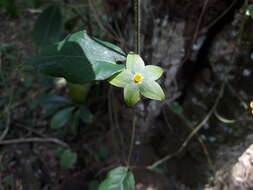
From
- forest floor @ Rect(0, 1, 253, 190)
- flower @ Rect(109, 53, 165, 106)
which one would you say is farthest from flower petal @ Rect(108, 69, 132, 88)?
forest floor @ Rect(0, 1, 253, 190)

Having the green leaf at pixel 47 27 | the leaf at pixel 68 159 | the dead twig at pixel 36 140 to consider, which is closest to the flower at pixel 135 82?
the green leaf at pixel 47 27

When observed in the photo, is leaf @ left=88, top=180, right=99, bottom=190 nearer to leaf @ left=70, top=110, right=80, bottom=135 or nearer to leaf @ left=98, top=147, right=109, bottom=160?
leaf @ left=98, top=147, right=109, bottom=160

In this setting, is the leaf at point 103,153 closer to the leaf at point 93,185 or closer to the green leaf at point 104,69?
the leaf at point 93,185

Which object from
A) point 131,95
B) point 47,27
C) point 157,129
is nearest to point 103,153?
point 157,129

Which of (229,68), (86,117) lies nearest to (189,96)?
(229,68)

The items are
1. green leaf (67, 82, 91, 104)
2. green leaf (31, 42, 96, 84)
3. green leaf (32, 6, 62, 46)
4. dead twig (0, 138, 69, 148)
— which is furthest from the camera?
dead twig (0, 138, 69, 148)

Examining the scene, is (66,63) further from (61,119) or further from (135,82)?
(61,119)
